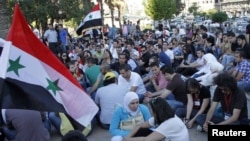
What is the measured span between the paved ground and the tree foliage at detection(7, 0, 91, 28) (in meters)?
13.1

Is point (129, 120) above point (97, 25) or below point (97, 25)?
below

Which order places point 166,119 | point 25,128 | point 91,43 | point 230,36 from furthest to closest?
point 91,43 < point 230,36 < point 25,128 < point 166,119

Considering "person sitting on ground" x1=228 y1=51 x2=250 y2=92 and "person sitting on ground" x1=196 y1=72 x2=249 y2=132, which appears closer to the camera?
"person sitting on ground" x1=196 y1=72 x2=249 y2=132

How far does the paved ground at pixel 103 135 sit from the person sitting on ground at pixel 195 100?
0.69ft

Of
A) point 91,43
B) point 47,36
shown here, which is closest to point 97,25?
point 91,43

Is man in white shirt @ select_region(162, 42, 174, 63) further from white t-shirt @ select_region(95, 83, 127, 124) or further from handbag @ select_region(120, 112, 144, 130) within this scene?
handbag @ select_region(120, 112, 144, 130)

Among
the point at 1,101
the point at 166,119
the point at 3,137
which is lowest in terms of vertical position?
the point at 3,137

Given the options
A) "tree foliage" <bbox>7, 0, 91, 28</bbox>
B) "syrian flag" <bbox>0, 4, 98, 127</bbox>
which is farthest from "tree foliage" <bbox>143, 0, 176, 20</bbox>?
"syrian flag" <bbox>0, 4, 98, 127</bbox>

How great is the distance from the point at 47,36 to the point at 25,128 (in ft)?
36.5

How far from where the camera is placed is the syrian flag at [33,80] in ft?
13.5

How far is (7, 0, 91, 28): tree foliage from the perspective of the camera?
21.2 metres

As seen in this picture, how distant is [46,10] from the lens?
22531 millimetres

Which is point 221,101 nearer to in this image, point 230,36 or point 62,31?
point 230,36

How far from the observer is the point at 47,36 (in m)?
16.7
